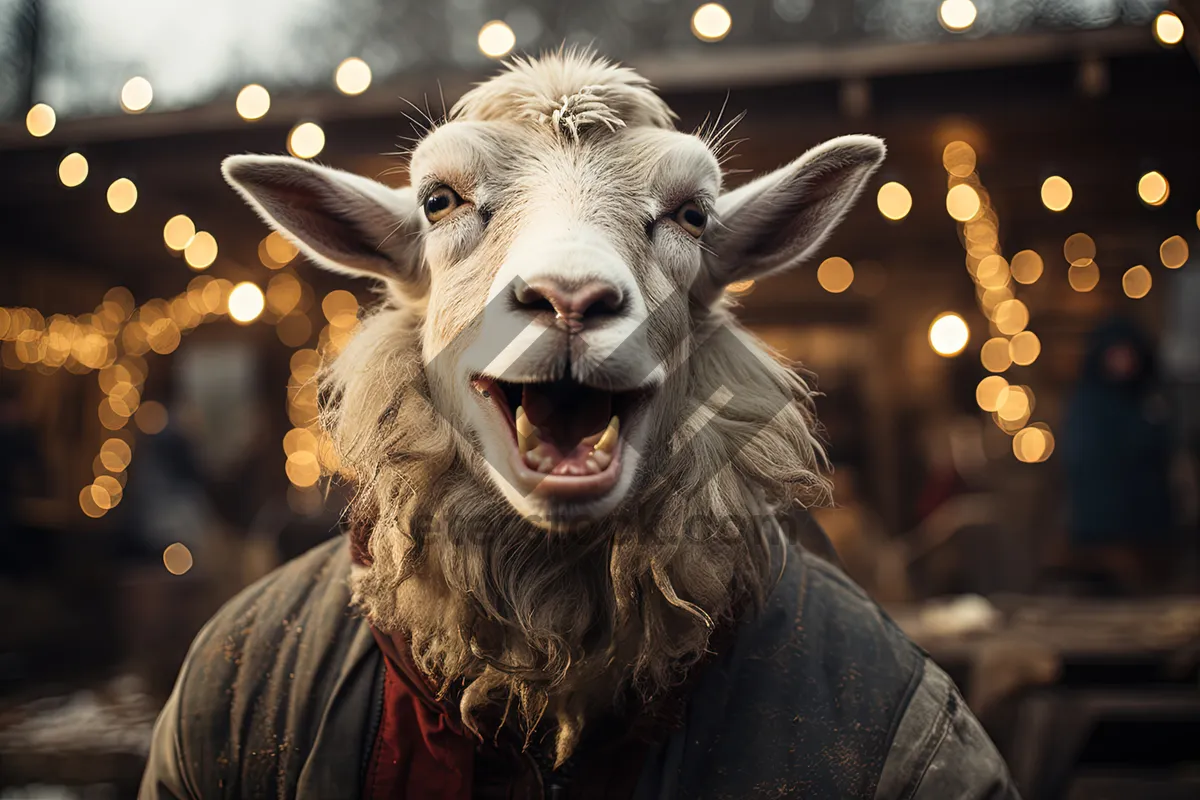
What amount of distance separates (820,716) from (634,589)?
418 millimetres

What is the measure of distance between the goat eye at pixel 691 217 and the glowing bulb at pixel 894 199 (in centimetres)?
458

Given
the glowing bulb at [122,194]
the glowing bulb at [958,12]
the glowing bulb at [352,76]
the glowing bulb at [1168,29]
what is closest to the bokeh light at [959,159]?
the glowing bulb at [958,12]

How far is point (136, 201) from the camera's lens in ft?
21.2

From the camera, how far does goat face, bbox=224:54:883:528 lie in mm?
1455

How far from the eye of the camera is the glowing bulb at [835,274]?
8.75 meters

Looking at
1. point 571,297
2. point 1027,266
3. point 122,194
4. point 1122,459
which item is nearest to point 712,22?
point 1122,459

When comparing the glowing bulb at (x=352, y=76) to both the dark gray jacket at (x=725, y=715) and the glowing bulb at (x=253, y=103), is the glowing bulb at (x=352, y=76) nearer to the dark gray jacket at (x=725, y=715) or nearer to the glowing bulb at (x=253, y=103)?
the glowing bulb at (x=253, y=103)

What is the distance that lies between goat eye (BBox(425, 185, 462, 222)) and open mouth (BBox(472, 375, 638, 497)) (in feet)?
1.37

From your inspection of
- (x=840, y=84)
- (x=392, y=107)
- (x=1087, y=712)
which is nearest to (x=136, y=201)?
(x=392, y=107)

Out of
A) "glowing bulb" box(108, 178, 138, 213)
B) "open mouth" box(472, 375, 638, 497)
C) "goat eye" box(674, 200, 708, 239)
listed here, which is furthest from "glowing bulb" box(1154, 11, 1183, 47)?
"glowing bulb" box(108, 178, 138, 213)

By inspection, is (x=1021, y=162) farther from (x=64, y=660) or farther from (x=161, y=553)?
(x=64, y=660)

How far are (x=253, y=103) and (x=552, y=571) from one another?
4.87m

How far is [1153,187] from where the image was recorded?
20.9 ft

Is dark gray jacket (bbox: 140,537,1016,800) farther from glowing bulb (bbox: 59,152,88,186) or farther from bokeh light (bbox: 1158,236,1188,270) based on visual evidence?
bokeh light (bbox: 1158,236,1188,270)
